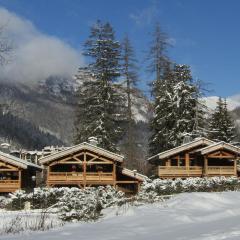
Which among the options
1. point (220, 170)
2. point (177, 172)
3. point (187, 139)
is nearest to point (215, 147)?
point (220, 170)

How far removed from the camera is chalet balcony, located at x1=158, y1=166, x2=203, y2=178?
46344 millimetres

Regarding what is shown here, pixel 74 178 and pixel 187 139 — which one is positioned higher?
pixel 187 139

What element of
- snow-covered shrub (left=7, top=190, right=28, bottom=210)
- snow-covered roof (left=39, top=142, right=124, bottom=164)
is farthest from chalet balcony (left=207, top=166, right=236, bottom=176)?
snow-covered shrub (left=7, top=190, right=28, bottom=210)

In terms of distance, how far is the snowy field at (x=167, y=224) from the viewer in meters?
11.1

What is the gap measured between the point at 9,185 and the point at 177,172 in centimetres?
1545

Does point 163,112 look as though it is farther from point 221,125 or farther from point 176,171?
point 221,125

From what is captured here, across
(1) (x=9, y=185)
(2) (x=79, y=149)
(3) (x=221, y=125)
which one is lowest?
(1) (x=9, y=185)

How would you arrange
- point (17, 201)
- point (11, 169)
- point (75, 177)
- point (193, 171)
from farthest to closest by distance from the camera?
point (193, 171) → point (75, 177) → point (11, 169) → point (17, 201)

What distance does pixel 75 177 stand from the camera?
140 ft

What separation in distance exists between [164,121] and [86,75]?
9.31m

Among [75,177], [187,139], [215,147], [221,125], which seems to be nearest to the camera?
[75,177]

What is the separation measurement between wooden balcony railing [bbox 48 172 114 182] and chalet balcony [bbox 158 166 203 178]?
228 inches

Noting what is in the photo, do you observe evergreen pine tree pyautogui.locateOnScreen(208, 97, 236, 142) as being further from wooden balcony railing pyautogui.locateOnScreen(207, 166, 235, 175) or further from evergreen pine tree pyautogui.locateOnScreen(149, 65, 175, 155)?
wooden balcony railing pyautogui.locateOnScreen(207, 166, 235, 175)

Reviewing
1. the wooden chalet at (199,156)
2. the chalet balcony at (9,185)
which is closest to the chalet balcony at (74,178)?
the chalet balcony at (9,185)
